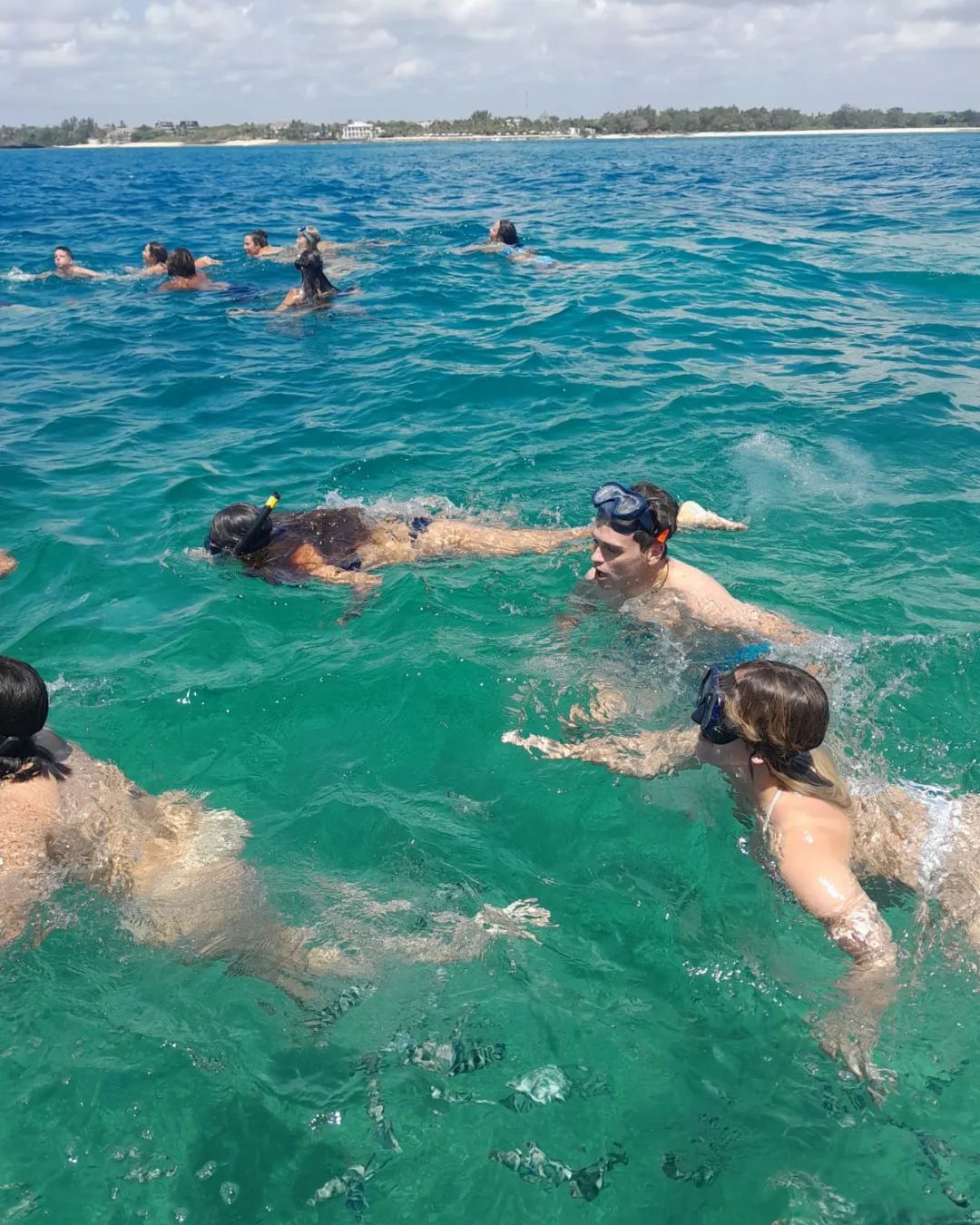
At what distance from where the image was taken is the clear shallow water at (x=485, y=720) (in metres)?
3.16

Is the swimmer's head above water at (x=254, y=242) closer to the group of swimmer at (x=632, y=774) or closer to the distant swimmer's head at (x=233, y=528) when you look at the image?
the distant swimmer's head at (x=233, y=528)

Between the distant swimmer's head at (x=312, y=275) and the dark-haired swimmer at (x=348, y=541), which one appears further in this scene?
the distant swimmer's head at (x=312, y=275)

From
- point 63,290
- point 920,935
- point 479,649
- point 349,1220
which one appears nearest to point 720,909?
Result: point 920,935

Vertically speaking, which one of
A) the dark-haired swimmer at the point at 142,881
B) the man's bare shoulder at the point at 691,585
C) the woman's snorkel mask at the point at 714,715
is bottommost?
the dark-haired swimmer at the point at 142,881

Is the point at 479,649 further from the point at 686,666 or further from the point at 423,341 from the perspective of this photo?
the point at 423,341

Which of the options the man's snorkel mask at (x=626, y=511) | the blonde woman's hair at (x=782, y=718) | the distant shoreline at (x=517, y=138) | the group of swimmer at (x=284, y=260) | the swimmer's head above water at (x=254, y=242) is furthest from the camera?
the distant shoreline at (x=517, y=138)

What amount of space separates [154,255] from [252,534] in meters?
15.0

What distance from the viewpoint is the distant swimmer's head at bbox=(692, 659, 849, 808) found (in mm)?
3330

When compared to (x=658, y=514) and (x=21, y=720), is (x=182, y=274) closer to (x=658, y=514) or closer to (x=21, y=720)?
(x=658, y=514)

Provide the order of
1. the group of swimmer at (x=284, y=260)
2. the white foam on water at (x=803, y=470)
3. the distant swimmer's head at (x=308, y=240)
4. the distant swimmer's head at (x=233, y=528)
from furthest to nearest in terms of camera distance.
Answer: the group of swimmer at (x=284, y=260)
the distant swimmer's head at (x=308, y=240)
the white foam on water at (x=803, y=470)
the distant swimmer's head at (x=233, y=528)

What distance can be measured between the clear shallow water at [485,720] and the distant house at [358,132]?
480ft

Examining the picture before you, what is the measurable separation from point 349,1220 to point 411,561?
4842 millimetres

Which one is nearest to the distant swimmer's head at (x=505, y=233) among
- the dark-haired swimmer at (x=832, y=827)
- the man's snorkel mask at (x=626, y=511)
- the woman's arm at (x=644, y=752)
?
the man's snorkel mask at (x=626, y=511)

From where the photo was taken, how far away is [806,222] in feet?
76.5
